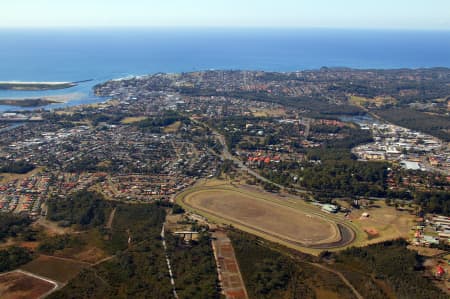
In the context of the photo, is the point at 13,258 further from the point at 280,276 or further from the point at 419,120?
the point at 419,120

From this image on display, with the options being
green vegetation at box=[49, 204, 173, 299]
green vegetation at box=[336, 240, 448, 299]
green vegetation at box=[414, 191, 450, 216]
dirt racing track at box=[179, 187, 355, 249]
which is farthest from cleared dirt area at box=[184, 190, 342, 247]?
green vegetation at box=[414, 191, 450, 216]

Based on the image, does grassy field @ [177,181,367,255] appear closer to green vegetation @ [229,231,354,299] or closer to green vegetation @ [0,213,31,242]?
green vegetation @ [229,231,354,299]

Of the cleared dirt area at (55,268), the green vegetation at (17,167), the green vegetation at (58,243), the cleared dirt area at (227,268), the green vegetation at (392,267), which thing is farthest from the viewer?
the green vegetation at (17,167)

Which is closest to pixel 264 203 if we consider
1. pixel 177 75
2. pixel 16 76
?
pixel 177 75

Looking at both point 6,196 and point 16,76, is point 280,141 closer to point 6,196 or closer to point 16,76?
point 6,196

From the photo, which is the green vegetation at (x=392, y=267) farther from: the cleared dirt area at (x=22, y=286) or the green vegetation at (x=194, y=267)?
the cleared dirt area at (x=22, y=286)

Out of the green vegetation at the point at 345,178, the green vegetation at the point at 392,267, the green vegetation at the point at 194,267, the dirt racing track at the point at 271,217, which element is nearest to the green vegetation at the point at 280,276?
the green vegetation at the point at 392,267

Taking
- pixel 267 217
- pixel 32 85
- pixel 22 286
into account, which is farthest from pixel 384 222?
pixel 32 85
